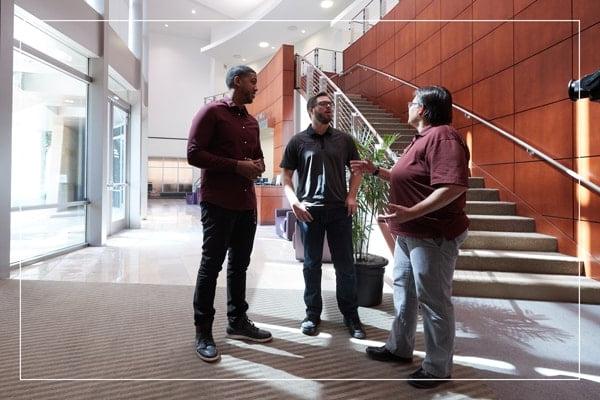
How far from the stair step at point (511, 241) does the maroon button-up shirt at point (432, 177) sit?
2.30 meters

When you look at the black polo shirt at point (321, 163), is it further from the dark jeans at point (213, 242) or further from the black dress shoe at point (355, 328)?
the black dress shoe at point (355, 328)

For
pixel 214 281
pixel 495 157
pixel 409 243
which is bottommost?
pixel 214 281

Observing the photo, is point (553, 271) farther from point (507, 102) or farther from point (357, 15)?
point (357, 15)

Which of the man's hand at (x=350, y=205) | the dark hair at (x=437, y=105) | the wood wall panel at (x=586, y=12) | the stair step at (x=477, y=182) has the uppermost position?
the wood wall panel at (x=586, y=12)

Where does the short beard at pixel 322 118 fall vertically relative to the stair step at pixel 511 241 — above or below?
above

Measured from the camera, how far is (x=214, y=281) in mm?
2049

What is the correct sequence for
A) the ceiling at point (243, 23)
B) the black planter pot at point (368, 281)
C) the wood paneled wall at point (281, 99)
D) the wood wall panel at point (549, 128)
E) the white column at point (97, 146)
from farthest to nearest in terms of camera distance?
the ceiling at point (243, 23) < the wood paneled wall at point (281, 99) < the white column at point (97, 146) < the wood wall panel at point (549, 128) < the black planter pot at point (368, 281)

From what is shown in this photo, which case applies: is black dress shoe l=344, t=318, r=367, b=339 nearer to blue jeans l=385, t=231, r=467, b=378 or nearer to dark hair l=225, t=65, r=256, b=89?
blue jeans l=385, t=231, r=467, b=378

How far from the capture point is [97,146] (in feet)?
18.2

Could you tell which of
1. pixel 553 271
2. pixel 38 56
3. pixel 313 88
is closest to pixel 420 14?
pixel 313 88

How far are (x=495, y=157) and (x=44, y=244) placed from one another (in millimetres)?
6042

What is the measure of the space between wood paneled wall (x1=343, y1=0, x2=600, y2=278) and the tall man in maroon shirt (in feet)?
10.3

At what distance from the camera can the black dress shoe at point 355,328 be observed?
2.30 meters

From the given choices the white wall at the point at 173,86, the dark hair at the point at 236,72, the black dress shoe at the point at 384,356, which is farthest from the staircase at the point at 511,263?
the white wall at the point at 173,86
